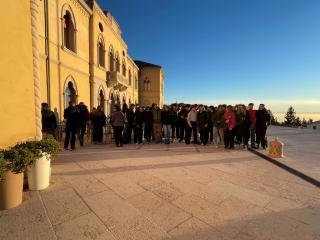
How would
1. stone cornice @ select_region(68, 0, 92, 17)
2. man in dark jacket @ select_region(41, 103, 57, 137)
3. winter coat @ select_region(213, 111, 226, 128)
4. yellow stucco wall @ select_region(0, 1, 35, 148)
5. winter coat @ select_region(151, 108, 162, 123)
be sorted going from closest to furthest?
yellow stucco wall @ select_region(0, 1, 35, 148) < man in dark jacket @ select_region(41, 103, 57, 137) < winter coat @ select_region(213, 111, 226, 128) < winter coat @ select_region(151, 108, 162, 123) < stone cornice @ select_region(68, 0, 92, 17)

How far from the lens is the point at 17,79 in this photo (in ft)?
17.1

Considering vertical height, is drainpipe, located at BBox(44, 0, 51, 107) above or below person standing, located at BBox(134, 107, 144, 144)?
above

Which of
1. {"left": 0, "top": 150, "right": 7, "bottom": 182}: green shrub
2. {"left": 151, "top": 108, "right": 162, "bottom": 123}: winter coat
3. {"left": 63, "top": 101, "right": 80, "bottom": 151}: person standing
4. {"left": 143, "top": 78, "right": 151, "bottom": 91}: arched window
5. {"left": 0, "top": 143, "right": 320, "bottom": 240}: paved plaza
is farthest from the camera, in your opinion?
{"left": 143, "top": 78, "right": 151, "bottom": 91}: arched window

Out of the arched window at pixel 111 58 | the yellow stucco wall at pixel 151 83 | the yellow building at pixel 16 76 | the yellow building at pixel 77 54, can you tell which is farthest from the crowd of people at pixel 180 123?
the yellow stucco wall at pixel 151 83

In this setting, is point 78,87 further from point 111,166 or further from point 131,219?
point 131,219

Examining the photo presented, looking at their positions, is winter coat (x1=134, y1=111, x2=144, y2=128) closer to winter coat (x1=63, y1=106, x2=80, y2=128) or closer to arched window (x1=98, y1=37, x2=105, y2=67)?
winter coat (x1=63, y1=106, x2=80, y2=128)

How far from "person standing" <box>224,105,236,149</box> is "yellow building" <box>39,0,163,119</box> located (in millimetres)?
8739

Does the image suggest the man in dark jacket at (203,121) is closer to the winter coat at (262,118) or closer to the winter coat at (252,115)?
the winter coat at (252,115)

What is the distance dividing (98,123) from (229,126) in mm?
6012

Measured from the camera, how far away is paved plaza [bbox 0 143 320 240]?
12.3ft

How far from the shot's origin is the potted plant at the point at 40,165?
5113 millimetres

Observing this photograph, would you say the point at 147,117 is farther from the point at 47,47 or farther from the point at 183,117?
the point at 47,47

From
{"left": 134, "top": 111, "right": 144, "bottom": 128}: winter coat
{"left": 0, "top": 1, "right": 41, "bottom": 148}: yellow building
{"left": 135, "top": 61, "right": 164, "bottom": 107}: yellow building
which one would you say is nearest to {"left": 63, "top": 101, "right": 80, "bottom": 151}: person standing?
{"left": 134, "top": 111, "right": 144, "bottom": 128}: winter coat

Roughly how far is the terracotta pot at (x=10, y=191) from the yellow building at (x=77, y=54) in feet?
29.9
